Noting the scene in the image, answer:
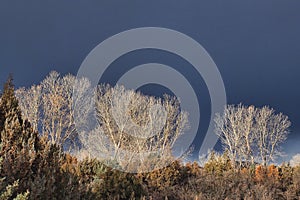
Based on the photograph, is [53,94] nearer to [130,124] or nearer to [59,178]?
[130,124]

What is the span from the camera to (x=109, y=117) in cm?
2734

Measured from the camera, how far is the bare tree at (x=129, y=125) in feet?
84.4

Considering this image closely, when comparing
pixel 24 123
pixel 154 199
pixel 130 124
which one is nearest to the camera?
pixel 24 123

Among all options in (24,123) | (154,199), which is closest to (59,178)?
(24,123)

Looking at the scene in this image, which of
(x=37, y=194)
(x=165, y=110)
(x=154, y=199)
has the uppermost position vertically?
(x=165, y=110)

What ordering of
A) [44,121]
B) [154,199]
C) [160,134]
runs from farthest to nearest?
[160,134]
[44,121]
[154,199]

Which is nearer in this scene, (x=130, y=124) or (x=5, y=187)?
(x=5, y=187)

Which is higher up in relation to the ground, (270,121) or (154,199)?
(270,121)

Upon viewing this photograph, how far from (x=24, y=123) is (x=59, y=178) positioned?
2.90 feet

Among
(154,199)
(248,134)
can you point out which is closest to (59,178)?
(154,199)

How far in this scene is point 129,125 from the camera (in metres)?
27.0

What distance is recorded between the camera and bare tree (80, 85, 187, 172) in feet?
84.4

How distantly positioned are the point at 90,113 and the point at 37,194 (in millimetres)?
22970

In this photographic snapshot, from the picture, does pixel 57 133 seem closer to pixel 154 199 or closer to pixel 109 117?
pixel 109 117
